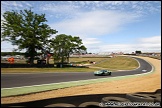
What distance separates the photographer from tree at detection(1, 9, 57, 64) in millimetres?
42562

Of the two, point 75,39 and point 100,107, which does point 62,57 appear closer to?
point 75,39

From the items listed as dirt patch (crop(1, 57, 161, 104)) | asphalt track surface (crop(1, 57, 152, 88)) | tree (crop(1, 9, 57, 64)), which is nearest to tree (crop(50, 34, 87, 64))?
tree (crop(1, 9, 57, 64))

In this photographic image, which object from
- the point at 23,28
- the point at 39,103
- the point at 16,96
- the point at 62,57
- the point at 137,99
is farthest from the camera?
the point at 62,57

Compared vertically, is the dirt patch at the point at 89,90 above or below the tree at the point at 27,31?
below

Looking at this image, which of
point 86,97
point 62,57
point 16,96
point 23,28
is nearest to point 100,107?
point 86,97

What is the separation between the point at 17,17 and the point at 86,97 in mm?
38592

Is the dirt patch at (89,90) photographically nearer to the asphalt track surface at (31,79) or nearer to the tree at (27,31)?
the asphalt track surface at (31,79)

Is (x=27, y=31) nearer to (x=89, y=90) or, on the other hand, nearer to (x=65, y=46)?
(x=65, y=46)

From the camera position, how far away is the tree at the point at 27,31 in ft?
140

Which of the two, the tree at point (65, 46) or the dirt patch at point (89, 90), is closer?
the dirt patch at point (89, 90)

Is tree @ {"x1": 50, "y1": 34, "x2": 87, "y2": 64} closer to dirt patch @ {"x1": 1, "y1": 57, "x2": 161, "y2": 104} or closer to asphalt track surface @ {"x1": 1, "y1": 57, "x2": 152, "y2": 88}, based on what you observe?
asphalt track surface @ {"x1": 1, "y1": 57, "x2": 152, "y2": 88}

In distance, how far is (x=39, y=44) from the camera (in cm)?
4519

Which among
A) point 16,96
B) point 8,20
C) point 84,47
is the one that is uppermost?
point 8,20

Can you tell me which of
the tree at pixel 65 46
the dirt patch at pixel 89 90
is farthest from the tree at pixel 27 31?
the dirt patch at pixel 89 90
